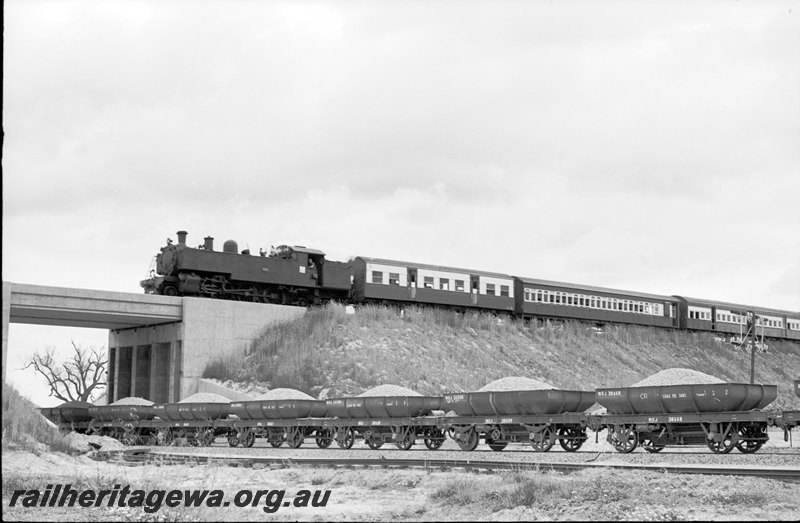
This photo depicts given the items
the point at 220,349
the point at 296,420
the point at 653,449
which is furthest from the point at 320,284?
the point at 653,449

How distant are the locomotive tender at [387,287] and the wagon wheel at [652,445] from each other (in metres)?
28.8

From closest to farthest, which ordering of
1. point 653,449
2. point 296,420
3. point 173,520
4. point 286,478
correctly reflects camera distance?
point 173,520 < point 286,478 < point 653,449 < point 296,420

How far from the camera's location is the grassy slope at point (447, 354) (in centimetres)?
4403

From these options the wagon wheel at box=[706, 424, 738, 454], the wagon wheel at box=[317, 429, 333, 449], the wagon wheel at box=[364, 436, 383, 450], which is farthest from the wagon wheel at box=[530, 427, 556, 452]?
the wagon wheel at box=[317, 429, 333, 449]

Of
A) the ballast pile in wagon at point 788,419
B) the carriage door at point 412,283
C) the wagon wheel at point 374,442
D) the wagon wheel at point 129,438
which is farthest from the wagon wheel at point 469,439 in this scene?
the carriage door at point 412,283

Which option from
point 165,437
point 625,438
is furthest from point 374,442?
point 165,437

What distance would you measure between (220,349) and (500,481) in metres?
34.1

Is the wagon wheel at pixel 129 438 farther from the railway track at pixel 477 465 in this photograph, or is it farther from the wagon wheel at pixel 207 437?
the railway track at pixel 477 465

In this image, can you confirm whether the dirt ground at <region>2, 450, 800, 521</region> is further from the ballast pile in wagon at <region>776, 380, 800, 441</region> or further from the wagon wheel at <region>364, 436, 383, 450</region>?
the wagon wheel at <region>364, 436, 383, 450</region>

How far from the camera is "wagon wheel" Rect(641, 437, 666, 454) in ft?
69.2

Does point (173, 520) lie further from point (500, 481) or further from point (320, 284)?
point (320, 284)

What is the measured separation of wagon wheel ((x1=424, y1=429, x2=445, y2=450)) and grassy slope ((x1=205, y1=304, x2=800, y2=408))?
14.8 metres

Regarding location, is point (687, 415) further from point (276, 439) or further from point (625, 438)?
point (276, 439)

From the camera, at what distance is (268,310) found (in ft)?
157
